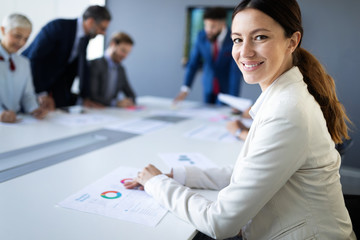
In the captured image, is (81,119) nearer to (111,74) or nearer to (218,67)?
(111,74)

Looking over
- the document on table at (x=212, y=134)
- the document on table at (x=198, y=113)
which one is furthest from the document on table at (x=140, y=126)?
the document on table at (x=198, y=113)

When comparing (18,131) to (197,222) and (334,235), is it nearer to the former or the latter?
(197,222)

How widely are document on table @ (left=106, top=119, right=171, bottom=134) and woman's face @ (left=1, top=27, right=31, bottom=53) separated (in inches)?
29.9

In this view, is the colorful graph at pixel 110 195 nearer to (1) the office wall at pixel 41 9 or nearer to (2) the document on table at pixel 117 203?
(2) the document on table at pixel 117 203

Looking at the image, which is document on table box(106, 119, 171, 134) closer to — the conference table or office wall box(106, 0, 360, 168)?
the conference table

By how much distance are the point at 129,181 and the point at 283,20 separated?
0.71 meters

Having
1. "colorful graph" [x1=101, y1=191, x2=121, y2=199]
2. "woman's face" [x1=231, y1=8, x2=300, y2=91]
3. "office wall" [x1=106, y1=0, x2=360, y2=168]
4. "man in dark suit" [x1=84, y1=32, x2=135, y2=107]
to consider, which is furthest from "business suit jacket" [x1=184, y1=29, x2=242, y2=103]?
"colorful graph" [x1=101, y1=191, x2=121, y2=199]

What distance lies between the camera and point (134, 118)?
2.45 metres

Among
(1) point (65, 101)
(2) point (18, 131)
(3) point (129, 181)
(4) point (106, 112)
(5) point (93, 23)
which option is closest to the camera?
(3) point (129, 181)

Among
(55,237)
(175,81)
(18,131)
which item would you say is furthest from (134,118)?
(175,81)

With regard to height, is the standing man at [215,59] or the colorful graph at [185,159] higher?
the standing man at [215,59]

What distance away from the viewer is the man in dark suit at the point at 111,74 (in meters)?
3.07

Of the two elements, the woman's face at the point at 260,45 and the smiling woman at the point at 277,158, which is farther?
the woman's face at the point at 260,45

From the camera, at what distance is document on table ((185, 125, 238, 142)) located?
6.40 ft
